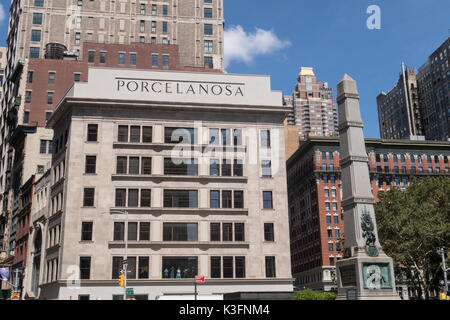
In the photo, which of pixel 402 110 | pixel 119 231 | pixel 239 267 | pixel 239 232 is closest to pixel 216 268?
pixel 239 267

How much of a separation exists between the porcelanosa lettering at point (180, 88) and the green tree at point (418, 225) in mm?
23528

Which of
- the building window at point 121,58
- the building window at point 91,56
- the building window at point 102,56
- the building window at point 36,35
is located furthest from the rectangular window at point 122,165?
the building window at point 36,35

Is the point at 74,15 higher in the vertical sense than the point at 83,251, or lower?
higher

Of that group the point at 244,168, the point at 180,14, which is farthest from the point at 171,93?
the point at 180,14

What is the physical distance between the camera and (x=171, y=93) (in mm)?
57125

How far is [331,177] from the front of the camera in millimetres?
115875

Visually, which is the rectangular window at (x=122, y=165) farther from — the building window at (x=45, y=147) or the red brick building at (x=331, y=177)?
the red brick building at (x=331, y=177)

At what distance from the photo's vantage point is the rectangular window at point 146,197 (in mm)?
53219

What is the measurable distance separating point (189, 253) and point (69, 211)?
1288cm

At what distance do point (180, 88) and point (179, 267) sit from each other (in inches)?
774

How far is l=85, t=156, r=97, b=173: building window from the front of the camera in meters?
53.8

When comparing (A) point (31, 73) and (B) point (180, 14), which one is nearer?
(A) point (31, 73)
